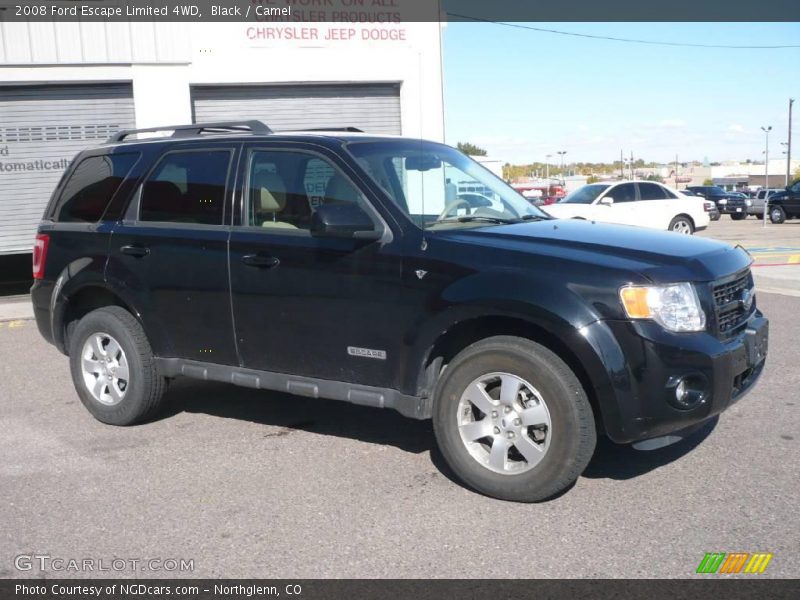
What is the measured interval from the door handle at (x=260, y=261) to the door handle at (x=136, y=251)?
0.87 m

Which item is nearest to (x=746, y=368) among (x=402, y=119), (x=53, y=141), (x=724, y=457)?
(x=724, y=457)

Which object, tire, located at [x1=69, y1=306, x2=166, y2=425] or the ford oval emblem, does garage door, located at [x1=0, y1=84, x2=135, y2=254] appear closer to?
tire, located at [x1=69, y1=306, x2=166, y2=425]

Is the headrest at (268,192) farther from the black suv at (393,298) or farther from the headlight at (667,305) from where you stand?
the headlight at (667,305)

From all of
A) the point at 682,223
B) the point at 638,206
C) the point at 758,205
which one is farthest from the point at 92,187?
the point at 758,205

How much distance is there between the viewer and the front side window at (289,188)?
5074 mm

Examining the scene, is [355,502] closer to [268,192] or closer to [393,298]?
[393,298]

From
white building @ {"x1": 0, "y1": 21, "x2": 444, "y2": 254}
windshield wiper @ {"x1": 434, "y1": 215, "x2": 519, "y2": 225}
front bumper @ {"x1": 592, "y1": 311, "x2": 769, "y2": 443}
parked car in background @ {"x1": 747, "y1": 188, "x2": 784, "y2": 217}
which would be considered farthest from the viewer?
parked car in background @ {"x1": 747, "y1": 188, "x2": 784, "y2": 217}

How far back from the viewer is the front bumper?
408cm

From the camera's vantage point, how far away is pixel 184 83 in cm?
1422

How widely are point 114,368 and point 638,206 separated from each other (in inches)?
647

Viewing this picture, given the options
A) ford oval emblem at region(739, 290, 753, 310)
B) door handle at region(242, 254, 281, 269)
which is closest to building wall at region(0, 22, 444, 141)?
door handle at region(242, 254, 281, 269)

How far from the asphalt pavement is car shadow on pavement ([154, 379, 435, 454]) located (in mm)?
24

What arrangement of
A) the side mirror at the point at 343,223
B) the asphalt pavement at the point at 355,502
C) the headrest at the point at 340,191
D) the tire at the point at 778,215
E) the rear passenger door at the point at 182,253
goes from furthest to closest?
the tire at the point at 778,215
the rear passenger door at the point at 182,253
the headrest at the point at 340,191
the side mirror at the point at 343,223
the asphalt pavement at the point at 355,502
